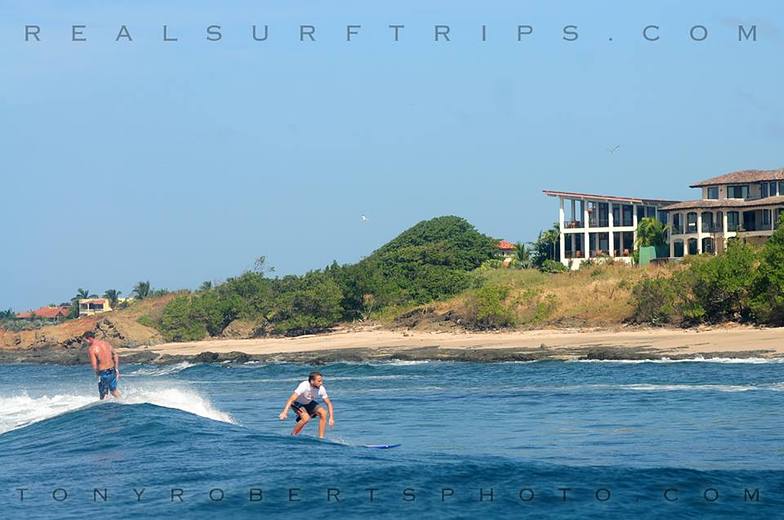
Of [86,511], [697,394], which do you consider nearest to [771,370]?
[697,394]

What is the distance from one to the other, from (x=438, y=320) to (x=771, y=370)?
28302mm

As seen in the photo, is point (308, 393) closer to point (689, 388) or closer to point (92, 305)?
point (689, 388)

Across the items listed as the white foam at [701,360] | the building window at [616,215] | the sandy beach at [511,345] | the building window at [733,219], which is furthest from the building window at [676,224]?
the white foam at [701,360]

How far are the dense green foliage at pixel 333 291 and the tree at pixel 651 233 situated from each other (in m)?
11.2

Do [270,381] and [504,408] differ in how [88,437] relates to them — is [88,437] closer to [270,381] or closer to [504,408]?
[504,408]

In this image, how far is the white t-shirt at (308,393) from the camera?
2008cm

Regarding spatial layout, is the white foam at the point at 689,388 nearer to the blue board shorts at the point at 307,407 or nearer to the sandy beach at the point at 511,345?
the sandy beach at the point at 511,345

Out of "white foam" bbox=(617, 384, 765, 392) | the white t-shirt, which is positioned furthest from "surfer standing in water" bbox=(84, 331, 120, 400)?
"white foam" bbox=(617, 384, 765, 392)

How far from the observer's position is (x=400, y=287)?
6625 cm

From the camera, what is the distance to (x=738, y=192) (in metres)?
68.6

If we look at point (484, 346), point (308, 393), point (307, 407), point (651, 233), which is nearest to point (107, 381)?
point (307, 407)

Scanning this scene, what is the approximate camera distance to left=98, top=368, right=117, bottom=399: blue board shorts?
24.9 metres

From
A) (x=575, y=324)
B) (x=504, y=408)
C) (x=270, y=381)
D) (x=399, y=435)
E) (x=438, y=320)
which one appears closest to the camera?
(x=399, y=435)

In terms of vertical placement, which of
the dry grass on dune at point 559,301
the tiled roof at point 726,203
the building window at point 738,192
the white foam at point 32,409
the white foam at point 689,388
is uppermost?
the building window at point 738,192
